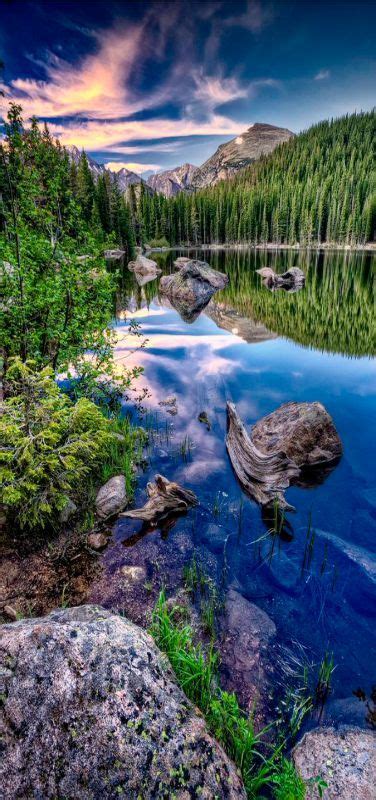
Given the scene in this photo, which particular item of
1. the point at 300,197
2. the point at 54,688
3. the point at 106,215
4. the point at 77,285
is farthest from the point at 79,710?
the point at 300,197

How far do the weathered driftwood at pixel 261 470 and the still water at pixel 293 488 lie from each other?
1.04 feet

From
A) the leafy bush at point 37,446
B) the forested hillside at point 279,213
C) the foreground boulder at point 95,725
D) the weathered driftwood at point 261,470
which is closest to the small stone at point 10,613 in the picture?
the leafy bush at point 37,446

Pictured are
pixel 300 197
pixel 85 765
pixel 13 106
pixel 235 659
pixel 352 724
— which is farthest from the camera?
pixel 300 197

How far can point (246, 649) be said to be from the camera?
471 centimetres

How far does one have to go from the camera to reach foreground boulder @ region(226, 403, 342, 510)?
316 inches

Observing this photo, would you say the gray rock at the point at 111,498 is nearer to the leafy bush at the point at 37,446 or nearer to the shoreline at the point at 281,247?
the leafy bush at the point at 37,446

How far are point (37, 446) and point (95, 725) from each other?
13.0 ft

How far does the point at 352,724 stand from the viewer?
12.9 feet

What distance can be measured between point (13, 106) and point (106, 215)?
82213mm

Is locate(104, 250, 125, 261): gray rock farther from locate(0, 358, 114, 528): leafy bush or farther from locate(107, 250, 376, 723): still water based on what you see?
locate(0, 358, 114, 528): leafy bush

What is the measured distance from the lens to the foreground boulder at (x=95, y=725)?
2148 mm

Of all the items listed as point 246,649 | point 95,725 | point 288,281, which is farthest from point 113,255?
point 95,725

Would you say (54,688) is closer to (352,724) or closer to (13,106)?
(352,724)

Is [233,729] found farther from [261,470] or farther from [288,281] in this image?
[288,281]
